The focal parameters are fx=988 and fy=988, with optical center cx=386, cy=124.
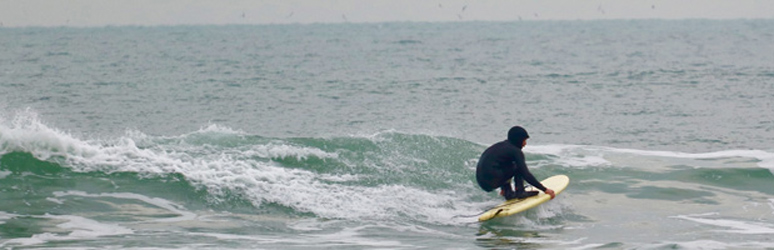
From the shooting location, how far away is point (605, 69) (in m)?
45.5

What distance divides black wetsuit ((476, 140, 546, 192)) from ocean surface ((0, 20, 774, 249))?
22.0 inches

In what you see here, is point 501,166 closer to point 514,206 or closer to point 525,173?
point 525,173

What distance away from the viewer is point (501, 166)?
1370 cm

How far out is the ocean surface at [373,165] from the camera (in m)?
A: 13.2

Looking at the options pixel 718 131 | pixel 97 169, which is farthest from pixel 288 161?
pixel 718 131

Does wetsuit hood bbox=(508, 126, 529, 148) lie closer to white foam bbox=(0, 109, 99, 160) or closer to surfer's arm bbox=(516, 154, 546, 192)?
surfer's arm bbox=(516, 154, 546, 192)

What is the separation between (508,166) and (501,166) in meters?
0.10

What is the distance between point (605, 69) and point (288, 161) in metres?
30.4

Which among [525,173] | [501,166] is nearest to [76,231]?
[501,166]

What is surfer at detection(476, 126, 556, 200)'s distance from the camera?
13562mm

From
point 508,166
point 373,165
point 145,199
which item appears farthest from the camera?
point 373,165

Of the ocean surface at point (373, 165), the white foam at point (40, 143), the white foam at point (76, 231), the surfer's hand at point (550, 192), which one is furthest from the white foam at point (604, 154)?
the white foam at point (76, 231)

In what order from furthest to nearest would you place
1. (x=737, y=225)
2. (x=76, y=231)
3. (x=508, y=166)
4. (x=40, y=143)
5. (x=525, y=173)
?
(x=40, y=143)
(x=737, y=225)
(x=508, y=166)
(x=525, y=173)
(x=76, y=231)

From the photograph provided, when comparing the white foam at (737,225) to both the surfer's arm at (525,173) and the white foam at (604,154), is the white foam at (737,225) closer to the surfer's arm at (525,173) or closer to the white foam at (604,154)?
the surfer's arm at (525,173)
